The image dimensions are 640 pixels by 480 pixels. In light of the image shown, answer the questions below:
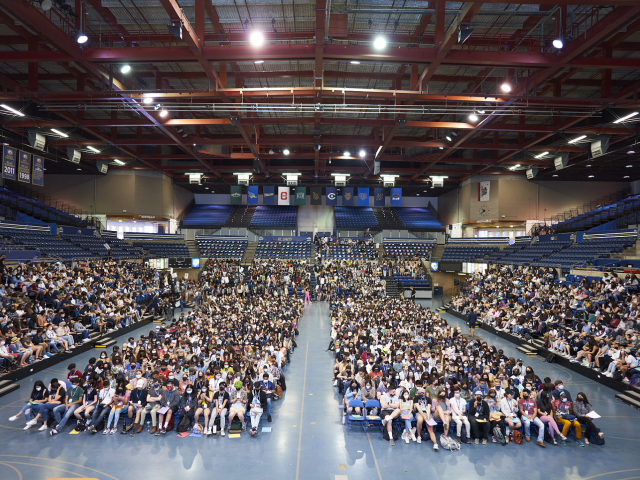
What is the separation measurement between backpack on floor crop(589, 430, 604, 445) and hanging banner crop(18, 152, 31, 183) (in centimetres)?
2555

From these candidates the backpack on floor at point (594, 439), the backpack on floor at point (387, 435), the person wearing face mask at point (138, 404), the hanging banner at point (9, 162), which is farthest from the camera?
the hanging banner at point (9, 162)

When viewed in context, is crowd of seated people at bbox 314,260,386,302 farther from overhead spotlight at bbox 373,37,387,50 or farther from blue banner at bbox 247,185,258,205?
overhead spotlight at bbox 373,37,387,50

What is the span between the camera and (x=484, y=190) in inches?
1394

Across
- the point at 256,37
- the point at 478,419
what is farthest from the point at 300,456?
the point at 256,37

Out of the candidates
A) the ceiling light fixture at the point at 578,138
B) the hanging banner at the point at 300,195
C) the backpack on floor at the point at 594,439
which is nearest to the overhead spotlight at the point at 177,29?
the backpack on floor at the point at 594,439

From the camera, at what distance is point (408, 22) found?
1365cm

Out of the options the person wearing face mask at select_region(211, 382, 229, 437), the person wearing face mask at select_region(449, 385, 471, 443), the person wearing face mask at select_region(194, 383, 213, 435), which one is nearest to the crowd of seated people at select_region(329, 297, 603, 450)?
the person wearing face mask at select_region(449, 385, 471, 443)

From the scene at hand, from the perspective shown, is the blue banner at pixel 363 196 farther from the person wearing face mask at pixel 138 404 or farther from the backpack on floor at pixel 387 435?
the person wearing face mask at pixel 138 404

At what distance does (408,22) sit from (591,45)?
19.2ft

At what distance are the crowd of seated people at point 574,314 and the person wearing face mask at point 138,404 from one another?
43.7ft

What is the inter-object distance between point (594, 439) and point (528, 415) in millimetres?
1390

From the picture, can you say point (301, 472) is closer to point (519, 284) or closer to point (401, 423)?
point (401, 423)

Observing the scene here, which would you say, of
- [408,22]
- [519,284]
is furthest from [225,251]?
[408,22]

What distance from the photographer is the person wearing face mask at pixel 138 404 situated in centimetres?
854
